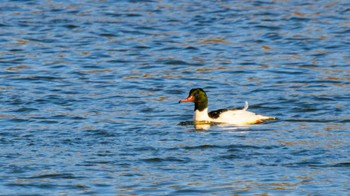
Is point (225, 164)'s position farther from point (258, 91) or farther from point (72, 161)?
point (258, 91)

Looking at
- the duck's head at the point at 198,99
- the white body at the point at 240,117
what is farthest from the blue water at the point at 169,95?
the duck's head at the point at 198,99

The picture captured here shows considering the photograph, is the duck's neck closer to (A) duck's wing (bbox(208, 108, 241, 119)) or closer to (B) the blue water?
(A) duck's wing (bbox(208, 108, 241, 119))

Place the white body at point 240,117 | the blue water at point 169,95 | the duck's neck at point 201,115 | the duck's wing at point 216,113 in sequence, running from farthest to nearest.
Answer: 1. the duck's neck at point 201,115
2. the duck's wing at point 216,113
3. the white body at point 240,117
4. the blue water at point 169,95

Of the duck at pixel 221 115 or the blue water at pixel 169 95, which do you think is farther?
the duck at pixel 221 115

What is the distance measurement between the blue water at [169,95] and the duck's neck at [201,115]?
0.30m

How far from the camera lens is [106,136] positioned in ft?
46.8

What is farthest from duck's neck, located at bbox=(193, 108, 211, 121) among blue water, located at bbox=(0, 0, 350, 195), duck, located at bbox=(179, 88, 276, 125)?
blue water, located at bbox=(0, 0, 350, 195)

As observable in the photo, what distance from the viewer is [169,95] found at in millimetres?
18031

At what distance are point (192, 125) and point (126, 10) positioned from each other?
11331 mm

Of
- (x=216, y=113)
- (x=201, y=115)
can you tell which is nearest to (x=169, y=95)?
(x=201, y=115)

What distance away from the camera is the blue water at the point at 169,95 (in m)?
11.8

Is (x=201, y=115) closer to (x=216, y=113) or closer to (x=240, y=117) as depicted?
(x=216, y=113)

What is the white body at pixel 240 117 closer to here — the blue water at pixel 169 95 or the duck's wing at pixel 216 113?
the duck's wing at pixel 216 113

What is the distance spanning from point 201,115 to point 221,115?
0.35 meters
